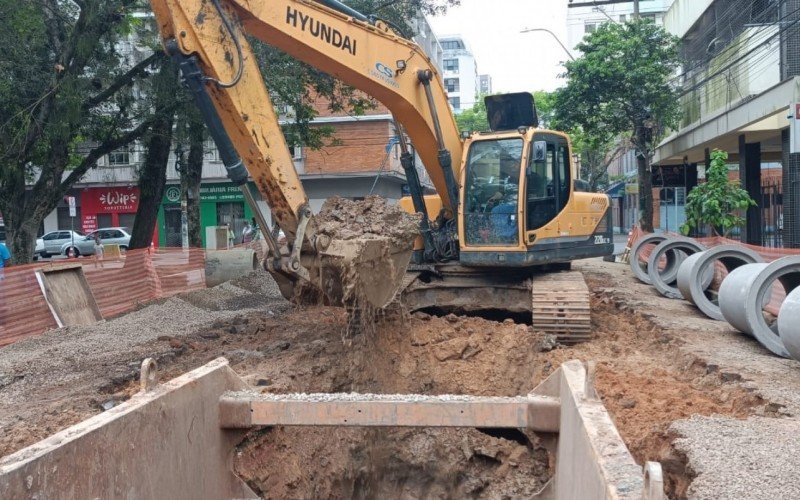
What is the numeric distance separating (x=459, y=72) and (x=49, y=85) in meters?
95.9

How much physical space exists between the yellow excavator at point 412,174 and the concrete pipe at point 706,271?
1.31 m

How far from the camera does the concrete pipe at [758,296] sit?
24.2 feet

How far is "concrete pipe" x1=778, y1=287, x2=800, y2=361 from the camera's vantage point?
6164mm

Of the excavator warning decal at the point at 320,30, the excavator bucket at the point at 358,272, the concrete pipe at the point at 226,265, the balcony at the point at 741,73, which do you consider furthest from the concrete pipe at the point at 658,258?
the concrete pipe at the point at 226,265

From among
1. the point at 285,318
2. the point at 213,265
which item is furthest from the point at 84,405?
the point at 213,265

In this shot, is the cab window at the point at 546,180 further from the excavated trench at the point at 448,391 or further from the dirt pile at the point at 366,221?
the dirt pile at the point at 366,221

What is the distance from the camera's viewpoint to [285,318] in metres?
10.8

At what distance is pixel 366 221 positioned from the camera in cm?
716

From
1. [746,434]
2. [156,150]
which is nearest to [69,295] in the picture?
[156,150]

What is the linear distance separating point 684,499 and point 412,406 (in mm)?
1522

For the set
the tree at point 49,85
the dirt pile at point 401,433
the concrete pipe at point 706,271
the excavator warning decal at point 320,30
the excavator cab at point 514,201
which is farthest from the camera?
the tree at point 49,85

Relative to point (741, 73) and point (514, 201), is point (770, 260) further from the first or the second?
point (741, 73)

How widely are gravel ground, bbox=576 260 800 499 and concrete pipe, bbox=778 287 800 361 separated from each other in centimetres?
28

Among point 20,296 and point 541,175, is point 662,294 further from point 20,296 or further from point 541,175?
point 20,296
